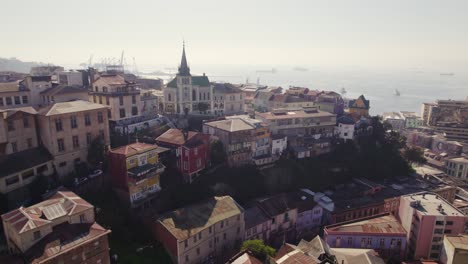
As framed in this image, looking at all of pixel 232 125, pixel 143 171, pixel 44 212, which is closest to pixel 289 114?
pixel 232 125

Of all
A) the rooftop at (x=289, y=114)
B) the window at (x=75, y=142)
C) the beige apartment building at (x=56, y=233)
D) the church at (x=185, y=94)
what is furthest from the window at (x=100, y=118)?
the rooftop at (x=289, y=114)

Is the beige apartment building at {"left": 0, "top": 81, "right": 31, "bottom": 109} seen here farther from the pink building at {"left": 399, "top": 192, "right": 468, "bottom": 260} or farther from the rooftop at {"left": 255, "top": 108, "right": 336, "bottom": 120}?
the pink building at {"left": 399, "top": 192, "right": 468, "bottom": 260}

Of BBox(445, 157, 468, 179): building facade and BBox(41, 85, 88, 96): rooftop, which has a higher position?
BBox(41, 85, 88, 96): rooftop

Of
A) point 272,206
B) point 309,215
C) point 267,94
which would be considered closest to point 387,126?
point 267,94

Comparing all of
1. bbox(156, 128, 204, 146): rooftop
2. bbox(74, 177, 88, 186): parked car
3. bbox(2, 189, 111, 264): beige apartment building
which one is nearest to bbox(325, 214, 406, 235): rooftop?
bbox(156, 128, 204, 146): rooftop

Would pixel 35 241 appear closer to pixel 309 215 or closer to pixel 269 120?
pixel 309 215

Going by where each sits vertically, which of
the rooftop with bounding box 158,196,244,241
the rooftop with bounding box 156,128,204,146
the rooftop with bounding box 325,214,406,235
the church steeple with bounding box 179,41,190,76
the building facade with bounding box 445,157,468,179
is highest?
the church steeple with bounding box 179,41,190,76
